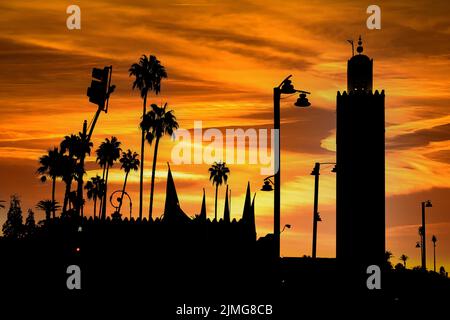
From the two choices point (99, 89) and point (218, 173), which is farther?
point (218, 173)

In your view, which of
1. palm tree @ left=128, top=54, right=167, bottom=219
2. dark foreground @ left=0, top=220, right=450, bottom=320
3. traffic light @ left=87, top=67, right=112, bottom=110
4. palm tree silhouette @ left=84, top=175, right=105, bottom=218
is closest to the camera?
traffic light @ left=87, top=67, right=112, bottom=110

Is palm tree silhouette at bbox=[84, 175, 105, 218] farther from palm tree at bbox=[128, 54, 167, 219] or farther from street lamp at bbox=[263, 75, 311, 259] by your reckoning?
street lamp at bbox=[263, 75, 311, 259]

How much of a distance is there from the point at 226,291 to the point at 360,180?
76.5 meters

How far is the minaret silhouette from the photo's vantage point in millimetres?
114188

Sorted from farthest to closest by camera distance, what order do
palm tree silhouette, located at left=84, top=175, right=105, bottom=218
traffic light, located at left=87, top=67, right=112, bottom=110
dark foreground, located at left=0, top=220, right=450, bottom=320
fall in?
palm tree silhouette, located at left=84, top=175, right=105, bottom=218 < dark foreground, located at left=0, top=220, right=450, bottom=320 < traffic light, located at left=87, top=67, right=112, bottom=110

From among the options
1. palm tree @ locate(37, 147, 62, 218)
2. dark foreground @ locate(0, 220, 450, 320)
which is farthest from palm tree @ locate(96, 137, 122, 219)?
dark foreground @ locate(0, 220, 450, 320)

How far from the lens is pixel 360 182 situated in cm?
11600

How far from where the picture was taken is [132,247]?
5181 centimetres

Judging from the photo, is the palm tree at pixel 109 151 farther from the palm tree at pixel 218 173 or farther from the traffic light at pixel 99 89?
the traffic light at pixel 99 89

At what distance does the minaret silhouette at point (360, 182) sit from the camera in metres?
114

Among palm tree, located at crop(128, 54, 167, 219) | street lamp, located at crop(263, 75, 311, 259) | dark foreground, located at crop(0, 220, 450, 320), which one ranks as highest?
palm tree, located at crop(128, 54, 167, 219)

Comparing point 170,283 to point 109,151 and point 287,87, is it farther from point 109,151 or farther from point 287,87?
point 109,151

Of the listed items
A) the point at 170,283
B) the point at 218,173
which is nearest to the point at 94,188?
the point at 218,173

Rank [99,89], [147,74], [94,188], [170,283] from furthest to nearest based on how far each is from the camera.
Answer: [94,188], [147,74], [170,283], [99,89]
